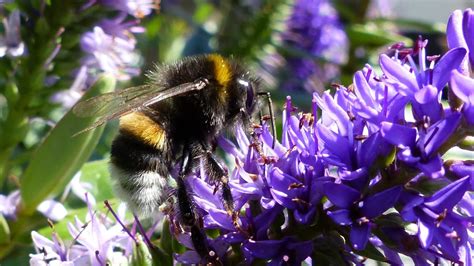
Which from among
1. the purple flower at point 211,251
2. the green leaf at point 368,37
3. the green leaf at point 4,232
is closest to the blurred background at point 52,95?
the green leaf at point 4,232

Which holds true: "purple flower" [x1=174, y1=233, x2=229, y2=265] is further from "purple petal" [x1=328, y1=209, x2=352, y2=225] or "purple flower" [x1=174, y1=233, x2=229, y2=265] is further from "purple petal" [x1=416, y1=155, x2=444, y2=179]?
"purple petal" [x1=416, y1=155, x2=444, y2=179]

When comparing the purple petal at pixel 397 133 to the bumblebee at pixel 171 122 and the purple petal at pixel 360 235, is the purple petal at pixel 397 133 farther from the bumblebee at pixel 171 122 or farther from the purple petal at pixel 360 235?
the bumblebee at pixel 171 122

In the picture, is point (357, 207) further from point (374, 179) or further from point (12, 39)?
point (12, 39)

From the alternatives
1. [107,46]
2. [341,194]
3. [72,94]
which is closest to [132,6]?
[107,46]

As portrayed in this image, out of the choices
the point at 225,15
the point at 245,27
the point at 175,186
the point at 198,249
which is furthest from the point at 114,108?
the point at 225,15

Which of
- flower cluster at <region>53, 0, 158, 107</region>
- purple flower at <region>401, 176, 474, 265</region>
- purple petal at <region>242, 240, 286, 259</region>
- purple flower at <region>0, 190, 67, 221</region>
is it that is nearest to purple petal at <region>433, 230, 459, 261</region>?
purple flower at <region>401, 176, 474, 265</region>

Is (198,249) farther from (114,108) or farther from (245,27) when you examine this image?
(245,27)
